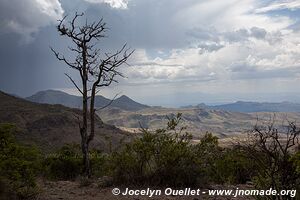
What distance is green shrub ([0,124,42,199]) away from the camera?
1018 cm

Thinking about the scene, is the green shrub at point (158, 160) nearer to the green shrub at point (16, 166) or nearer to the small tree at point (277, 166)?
the green shrub at point (16, 166)

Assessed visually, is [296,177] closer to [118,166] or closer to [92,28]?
[118,166]

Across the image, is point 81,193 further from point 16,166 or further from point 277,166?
point 277,166

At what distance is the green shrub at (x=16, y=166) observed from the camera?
10180mm

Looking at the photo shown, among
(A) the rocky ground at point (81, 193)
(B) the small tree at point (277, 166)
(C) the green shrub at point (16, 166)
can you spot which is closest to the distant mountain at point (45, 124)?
(A) the rocky ground at point (81, 193)

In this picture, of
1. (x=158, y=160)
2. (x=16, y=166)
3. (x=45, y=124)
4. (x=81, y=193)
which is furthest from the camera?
(x=45, y=124)

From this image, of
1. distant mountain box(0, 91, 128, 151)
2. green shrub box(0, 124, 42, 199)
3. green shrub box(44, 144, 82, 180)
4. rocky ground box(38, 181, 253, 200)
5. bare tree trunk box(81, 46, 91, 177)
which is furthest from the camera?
distant mountain box(0, 91, 128, 151)

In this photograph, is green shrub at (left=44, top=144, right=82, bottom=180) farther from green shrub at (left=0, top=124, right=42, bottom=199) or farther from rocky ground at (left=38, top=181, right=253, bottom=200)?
green shrub at (left=0, top=124, right=42, bottom=199)

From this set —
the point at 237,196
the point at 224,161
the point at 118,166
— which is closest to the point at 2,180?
the point at 118,166

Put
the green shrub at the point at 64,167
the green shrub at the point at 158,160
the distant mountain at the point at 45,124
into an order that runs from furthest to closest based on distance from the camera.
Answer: the distant mountain at the point at 45,124, the green shrub at the point at 64,167, the green shrub at the point at 158,160

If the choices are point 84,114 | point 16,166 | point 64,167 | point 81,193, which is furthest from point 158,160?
point 64,167

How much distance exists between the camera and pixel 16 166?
10.5 meters

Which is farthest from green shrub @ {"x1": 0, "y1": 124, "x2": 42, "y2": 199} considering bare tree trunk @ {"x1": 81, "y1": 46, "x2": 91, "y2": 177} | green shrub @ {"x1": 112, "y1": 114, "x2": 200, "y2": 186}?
bare tree trunk @ {"x1": 81, "y1": 46, "x2": 91, "y2": 177}

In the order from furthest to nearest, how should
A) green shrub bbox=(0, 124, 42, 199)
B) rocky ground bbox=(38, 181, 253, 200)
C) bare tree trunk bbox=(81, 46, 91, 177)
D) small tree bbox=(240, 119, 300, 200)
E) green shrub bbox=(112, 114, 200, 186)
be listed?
bare tree trunk bbox=(81, 46, 91, 177) → green shrub bbox=(112, 114, 200, 186) → rocky ground bbox=(38, 181, 253, 200) → green shrub bbox=(0, 124, 42, 199) → small tree bbox=(240, 119, 300, 200)
